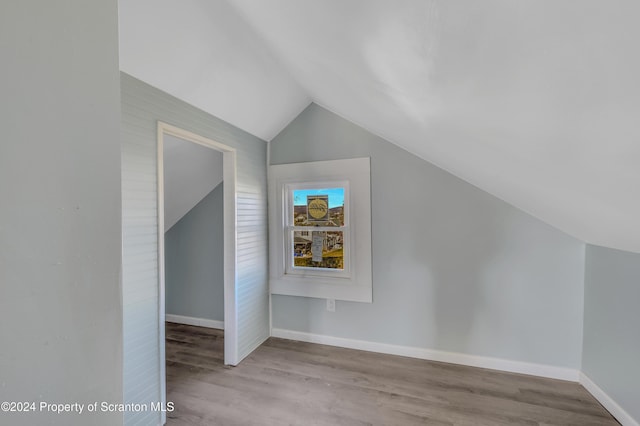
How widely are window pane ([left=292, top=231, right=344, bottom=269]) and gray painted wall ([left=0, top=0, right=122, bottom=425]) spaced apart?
2370mm

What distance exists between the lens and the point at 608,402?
1.86m

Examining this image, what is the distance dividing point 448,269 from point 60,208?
2.60 m

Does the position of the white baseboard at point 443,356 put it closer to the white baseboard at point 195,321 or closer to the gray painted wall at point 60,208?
the white baseboard at point 195,321

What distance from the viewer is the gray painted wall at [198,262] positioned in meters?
3.30

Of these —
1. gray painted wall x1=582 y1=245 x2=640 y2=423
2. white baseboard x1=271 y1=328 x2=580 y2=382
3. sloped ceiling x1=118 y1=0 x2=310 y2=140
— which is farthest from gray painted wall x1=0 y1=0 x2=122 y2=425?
gray painted wall x1=582 y1=245 x2=640 y2=423

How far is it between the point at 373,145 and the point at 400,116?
1097 mm

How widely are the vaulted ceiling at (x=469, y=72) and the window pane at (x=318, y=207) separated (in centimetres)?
106

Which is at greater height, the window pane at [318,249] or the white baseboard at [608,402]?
the window pane at [318,249]

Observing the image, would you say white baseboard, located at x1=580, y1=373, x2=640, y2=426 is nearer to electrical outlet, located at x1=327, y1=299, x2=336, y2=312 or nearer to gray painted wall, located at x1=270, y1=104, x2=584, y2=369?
gray painted wall, located at x1=270, y1=104, x2=584, y2=369

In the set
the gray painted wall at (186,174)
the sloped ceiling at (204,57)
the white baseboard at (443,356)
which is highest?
the sloped ceiling at (204,57)

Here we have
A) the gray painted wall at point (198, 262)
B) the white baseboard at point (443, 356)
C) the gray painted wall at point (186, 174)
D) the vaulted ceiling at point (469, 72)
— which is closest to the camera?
the vaulted ceiling at point (469, 72)

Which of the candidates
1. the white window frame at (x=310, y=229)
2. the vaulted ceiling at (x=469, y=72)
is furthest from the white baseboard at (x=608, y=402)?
the white window frame at (x=310, y=229)

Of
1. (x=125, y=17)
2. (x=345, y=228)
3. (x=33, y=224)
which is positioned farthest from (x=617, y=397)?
(x=125, y=17)

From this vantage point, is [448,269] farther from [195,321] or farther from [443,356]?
[195,321]
